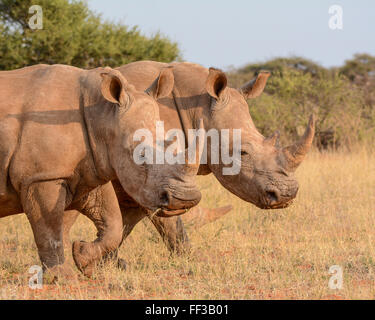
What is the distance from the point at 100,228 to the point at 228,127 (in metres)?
1.41

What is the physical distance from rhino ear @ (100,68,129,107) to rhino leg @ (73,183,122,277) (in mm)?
854

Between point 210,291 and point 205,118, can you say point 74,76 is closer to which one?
point 205,118

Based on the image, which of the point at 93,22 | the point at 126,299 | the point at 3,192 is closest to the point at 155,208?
the point at 126,299

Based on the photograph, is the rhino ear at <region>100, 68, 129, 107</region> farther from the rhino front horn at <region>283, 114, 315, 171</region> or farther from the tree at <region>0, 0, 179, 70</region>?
the tree at <region>0, 0, 179, 70</region>

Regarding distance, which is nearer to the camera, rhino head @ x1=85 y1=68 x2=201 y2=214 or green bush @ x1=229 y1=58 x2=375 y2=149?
rhino head @ x1=85 y1=68 x2=201 y2=214

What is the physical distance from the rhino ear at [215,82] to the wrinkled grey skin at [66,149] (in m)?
0.63

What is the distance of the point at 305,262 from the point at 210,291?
1.47 meters

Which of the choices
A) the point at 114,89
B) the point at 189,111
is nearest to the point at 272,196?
the point at 189,111

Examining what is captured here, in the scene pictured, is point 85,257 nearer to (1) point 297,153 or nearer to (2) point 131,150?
(2) point 131,150

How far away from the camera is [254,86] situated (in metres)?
6.71

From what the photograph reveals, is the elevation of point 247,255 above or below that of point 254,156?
below

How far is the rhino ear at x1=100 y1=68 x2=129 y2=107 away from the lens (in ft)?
17.9

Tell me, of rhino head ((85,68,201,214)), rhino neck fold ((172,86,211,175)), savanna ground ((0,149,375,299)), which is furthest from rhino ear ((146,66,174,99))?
savanna ground ((0,149,375,299))

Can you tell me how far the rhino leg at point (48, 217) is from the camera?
5441 mm
